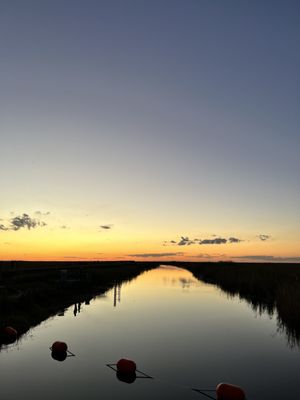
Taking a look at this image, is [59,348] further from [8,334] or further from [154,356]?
[154,356]

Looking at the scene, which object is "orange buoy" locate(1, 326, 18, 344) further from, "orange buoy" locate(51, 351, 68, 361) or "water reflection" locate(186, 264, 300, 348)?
"water reflection" locate(186, 264, 300, 348)

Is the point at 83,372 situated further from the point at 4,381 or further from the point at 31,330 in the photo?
the point at 31,330

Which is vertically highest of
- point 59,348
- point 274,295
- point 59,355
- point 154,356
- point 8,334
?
point 274,295

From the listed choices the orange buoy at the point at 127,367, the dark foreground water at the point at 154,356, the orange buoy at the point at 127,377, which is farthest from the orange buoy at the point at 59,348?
the orange buoy at the point at 127,367

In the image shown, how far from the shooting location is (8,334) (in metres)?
18.2

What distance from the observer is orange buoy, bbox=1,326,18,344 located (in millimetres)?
18078

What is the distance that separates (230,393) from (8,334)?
11.4 metres

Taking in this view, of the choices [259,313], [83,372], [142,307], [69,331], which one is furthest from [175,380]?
[142,307]

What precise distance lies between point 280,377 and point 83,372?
767 cm

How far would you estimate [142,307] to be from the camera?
33812 mm

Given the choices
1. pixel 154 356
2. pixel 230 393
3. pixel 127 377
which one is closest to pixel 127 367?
pixel 127 377

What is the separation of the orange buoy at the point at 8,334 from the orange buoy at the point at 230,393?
1085 cm

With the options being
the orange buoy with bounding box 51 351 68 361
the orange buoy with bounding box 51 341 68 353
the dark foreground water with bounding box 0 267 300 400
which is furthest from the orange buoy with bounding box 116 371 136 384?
the orange buoy with bounding box 51 341 68 353

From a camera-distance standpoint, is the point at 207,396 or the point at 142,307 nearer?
the point at 207,396
